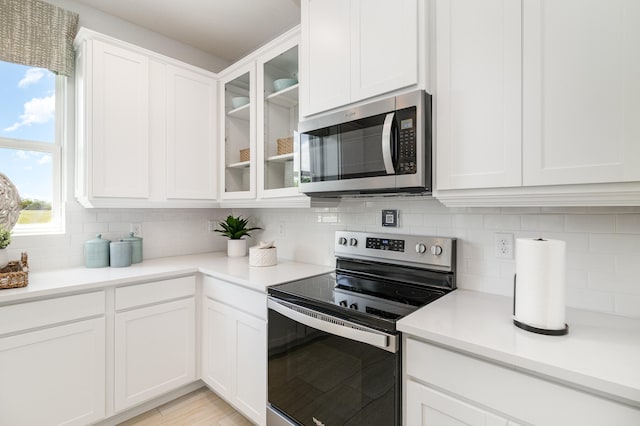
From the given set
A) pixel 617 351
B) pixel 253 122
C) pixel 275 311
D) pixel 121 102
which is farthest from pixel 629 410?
pixel 121 102

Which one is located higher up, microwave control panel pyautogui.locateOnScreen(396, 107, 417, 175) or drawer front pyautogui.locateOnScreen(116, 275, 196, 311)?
microwave control panel pyautogui.locateOnScreen(396, 107, 417, 175)

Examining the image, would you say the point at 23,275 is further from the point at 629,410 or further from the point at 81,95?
the point at 629,410

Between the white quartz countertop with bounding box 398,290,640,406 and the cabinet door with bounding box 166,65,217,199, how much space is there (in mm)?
1979

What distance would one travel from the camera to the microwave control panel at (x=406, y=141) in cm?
133

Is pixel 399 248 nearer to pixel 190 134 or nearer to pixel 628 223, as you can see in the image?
pixel 628 223

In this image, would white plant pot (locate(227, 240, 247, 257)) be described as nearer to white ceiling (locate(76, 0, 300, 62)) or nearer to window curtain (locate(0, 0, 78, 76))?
window curtain (locate(0, 0, 78, 76))

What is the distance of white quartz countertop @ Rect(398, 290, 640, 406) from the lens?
2.55 ft

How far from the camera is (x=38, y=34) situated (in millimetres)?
2008

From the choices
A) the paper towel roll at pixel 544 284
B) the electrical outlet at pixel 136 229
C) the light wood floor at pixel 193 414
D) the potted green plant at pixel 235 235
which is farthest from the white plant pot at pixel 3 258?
the paper towel roll at pixel 544 284

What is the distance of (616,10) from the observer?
936 mm

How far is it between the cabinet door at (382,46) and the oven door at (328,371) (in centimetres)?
107

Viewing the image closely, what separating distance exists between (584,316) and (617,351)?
31 centimetres

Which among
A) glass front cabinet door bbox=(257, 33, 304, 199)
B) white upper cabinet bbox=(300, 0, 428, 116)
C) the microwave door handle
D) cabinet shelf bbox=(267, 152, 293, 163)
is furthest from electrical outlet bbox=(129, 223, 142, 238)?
the microwave door handle

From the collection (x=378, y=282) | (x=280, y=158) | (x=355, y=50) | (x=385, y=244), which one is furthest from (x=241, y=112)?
(x=378, y=282)
